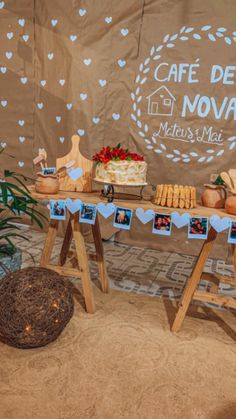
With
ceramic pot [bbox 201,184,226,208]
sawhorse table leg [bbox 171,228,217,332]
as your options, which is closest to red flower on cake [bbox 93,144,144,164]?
ceramic pot [bbox 201,184,226,208]

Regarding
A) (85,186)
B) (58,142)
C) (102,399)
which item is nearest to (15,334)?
(102,399)

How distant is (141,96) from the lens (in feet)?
10.8

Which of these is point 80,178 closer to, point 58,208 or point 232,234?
point 58,208

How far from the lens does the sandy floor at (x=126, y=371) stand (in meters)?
1.43

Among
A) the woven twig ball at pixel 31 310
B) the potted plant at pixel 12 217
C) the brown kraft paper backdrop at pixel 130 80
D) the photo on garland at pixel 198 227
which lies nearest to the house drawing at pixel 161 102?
the brown kraft paper backdrop at pixel 130 80

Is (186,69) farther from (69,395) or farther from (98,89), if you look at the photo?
(69,395)

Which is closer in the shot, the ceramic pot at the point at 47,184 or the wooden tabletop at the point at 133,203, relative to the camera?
the wooden tabletop at the point at 133,203

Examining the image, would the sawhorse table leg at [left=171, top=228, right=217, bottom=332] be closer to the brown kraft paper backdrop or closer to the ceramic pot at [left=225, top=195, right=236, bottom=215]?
the ceramic pot at [left=225, top=195, right=236, bottom=215]

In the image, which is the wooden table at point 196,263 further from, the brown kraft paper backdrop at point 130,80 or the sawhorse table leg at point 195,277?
the brown kraft paper backdrop at point 130,80

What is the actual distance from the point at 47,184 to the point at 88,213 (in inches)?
11.4

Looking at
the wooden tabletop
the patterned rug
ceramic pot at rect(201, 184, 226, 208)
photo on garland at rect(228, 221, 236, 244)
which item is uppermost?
ceramic pot at rect(201, 184, 226, 208)

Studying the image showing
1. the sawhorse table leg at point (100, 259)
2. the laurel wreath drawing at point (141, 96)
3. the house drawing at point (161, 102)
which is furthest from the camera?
the house drawing at point (161, 102)

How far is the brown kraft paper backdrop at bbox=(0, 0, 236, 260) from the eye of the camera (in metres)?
3.06

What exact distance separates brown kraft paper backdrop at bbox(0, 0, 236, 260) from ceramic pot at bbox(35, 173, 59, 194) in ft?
4.96
